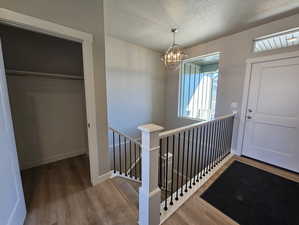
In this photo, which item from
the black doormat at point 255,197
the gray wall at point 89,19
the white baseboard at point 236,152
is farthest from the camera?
the white baseboard at point 236,152

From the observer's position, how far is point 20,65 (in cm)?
209

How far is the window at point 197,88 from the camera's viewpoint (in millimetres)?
4070

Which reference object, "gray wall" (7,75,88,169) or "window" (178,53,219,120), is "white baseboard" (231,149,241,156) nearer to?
"window" (178,53,219,120)

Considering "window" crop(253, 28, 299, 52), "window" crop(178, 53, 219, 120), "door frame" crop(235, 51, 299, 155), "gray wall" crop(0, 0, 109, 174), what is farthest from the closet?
"window" crop(253, 28, 299, 52)

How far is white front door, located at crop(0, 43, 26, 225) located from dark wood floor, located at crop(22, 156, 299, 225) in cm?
30

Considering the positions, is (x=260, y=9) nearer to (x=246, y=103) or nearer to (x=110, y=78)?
(x=246, y=103)

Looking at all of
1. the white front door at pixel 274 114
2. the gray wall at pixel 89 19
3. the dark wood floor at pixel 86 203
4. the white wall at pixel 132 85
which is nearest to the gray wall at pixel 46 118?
the dark wood floor at pixel 86 203

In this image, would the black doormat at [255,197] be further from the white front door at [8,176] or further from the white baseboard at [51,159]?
the white baseboard at [51,159]

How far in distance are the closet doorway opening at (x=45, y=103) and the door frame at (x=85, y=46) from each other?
0.51 metres

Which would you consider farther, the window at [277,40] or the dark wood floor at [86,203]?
Answer: the window at [277,40]

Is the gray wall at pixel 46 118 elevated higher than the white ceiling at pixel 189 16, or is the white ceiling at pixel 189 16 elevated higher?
the white ceiling at pixel 189 16

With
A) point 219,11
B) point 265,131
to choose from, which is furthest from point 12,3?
point 265,131

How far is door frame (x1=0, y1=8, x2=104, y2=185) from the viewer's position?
1.21 meters

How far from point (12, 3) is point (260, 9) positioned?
10.3 ft
